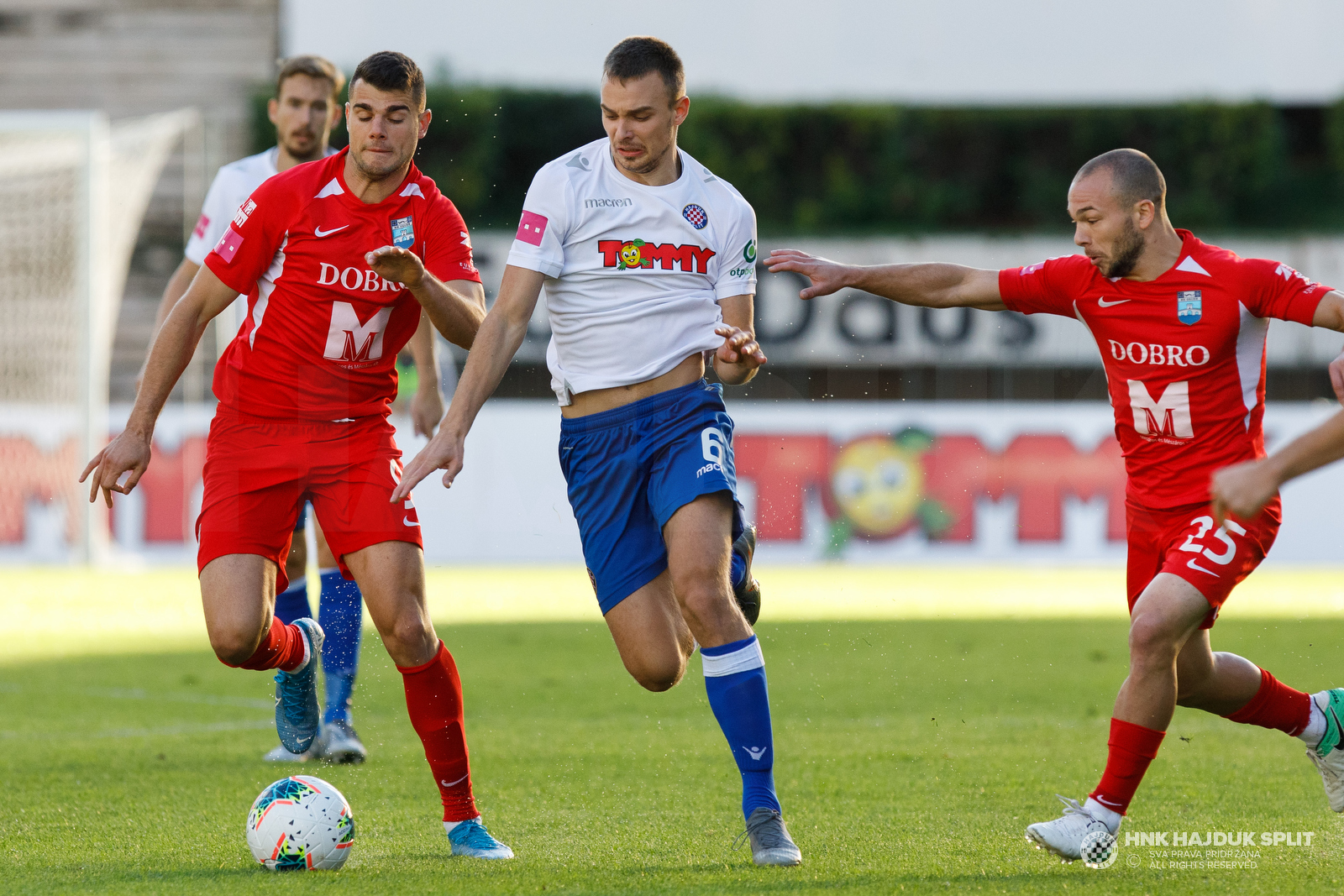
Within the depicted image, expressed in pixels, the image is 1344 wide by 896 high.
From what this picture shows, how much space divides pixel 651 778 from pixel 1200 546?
238cm

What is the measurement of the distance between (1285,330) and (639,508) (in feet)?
69.8

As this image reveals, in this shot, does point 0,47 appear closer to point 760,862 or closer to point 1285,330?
point 1285,330

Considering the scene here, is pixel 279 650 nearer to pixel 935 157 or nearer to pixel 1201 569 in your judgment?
pixel 1201 569

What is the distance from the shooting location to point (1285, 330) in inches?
933

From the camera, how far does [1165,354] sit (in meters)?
4.73

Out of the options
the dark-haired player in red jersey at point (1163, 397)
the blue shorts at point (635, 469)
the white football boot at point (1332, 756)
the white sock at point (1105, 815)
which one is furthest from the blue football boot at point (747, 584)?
the white football boot at point (1332, 756)

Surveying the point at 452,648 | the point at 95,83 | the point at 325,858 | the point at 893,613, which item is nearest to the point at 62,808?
the point at 325,858

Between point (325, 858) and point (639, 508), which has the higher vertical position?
point (639, 508)

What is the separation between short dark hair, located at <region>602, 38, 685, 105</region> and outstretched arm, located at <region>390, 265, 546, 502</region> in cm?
66

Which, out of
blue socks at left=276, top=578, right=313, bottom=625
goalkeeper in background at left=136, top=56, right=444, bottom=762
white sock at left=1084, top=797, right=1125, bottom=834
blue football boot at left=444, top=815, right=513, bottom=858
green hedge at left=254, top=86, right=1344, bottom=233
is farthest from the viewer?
green hedge at left=254, top=86, right=1344, bottom=233

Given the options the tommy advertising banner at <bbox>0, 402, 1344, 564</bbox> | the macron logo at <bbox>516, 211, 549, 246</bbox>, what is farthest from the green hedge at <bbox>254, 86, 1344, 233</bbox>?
the macron logo at <bbox>516, 211, 549, 246</bbox>

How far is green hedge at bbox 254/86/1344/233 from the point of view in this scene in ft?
90.1

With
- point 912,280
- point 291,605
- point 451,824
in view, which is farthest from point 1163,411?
point 291,605

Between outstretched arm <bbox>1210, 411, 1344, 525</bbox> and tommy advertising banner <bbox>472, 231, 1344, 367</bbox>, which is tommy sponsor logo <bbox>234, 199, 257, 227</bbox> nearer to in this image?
outstretched arm <bbox>1210, 411, 1344, 525</bbox>
